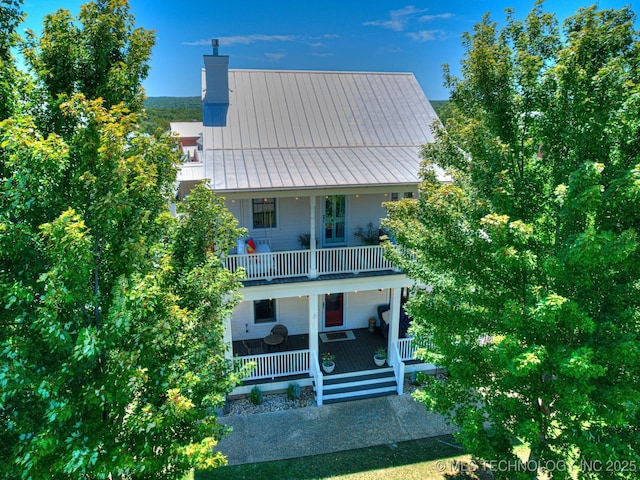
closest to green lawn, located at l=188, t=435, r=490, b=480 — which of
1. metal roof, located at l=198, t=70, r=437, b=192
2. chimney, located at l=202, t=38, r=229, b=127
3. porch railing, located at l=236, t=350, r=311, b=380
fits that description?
porch railing, located at l=236, t=350, r=311, b=380

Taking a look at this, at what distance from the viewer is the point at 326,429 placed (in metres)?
11.3

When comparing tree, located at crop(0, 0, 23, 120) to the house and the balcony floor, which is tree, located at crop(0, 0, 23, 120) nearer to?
the house

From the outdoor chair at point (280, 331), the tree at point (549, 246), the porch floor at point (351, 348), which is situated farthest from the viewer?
the outdoor chair at point (280, 331)

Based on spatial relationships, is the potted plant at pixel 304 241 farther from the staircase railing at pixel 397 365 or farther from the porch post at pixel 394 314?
the staircase railing at pixel 397 365

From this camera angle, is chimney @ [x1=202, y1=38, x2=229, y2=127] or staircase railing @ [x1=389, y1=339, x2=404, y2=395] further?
chimney @ [x1=202, y1=38, x2=229, y2=127]

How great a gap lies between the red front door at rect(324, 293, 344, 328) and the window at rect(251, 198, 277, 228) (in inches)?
154

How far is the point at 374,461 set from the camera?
400 inches

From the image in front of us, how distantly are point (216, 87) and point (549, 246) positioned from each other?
1415cm

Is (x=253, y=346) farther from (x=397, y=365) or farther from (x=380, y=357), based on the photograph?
(x=397, y=365)

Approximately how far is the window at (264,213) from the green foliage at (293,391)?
543 centimetres

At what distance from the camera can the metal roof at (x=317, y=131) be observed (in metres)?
12.1

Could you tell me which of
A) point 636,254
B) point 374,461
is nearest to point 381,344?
point 374,461

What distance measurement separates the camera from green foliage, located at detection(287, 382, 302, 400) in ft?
41.3

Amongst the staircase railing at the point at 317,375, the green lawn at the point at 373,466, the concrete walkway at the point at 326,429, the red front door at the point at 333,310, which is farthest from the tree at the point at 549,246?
the red front door at the point at 333,310
